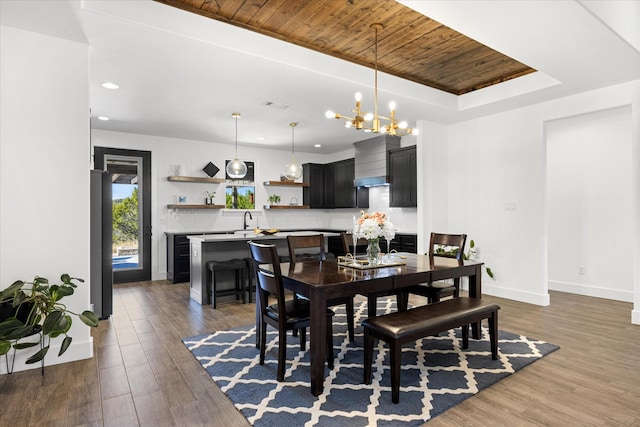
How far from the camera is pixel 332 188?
824 centimetres

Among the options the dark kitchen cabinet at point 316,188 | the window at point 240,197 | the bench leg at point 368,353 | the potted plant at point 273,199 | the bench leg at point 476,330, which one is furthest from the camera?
the dark kitchen cabinet at point 316,188

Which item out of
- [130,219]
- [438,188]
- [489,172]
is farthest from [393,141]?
[130,219]

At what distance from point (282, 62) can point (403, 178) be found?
3.51 m

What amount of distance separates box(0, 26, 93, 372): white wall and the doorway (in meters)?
3.72

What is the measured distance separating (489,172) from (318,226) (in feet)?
14.7

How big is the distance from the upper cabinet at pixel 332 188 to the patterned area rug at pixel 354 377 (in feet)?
14.1

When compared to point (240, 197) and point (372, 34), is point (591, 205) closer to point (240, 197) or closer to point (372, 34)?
point (372, 34)

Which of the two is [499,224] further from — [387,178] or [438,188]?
[387,178]

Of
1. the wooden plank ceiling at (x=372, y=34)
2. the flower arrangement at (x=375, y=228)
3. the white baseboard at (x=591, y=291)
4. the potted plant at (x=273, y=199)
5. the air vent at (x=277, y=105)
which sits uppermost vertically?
the wooden plank ceiling at (x=372, y=34)

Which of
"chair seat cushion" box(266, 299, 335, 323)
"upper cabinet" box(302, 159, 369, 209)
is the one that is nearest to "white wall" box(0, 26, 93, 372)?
"chair seat cushion" box(266, 299, 335, 323)

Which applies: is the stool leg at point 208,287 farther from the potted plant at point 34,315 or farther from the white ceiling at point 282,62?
the white ceiling at point 282,62

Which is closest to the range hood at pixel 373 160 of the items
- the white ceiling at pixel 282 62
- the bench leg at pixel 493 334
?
the white ceiling at pixel 282 62

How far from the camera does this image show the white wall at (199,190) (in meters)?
6.61

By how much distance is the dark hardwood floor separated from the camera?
211 cm
